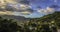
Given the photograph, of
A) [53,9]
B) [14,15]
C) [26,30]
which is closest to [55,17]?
[53,9]

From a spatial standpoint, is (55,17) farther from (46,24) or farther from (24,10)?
(24,10)

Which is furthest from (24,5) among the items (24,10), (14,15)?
(14,15)

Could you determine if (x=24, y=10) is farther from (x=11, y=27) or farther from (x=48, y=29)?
(x=48, y=29)

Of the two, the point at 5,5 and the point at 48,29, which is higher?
the point at 5,5

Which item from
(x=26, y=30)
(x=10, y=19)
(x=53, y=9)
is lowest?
→ (x=26, y=30)

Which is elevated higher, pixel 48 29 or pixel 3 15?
pixel 3 15
